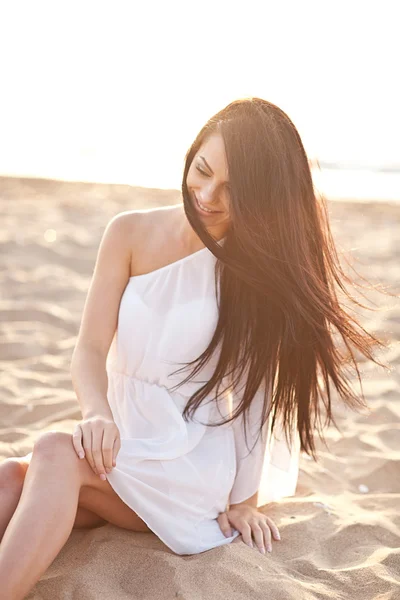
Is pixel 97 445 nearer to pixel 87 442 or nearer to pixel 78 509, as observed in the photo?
pixel 87 442

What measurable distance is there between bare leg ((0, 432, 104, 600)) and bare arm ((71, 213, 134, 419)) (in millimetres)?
297

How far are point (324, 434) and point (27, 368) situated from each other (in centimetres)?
163

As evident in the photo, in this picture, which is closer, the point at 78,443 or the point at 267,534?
the point at 78,443

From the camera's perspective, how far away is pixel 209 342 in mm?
2693

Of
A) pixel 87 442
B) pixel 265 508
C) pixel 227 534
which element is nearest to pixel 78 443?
pixel 87 442

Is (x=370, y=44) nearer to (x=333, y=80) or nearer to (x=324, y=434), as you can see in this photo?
(x=333, y=80)

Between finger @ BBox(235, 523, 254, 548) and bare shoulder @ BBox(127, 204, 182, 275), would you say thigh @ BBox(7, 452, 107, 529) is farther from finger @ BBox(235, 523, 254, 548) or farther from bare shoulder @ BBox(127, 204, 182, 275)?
bare shoulder @ BBox(127, 204, 182, 275)

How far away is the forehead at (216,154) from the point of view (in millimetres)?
2453

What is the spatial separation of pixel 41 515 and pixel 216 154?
118cm

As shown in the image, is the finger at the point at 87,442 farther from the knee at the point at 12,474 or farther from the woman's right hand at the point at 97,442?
the knee at the point at 12,474

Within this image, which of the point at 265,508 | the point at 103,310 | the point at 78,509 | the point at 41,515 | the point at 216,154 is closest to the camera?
the point at 41,515

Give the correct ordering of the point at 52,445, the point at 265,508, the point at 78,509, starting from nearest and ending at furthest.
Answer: the point at 52,445 → the point at 78,509 → the point at 265,508

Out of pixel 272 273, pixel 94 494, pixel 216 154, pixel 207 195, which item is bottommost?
pixel 94 494

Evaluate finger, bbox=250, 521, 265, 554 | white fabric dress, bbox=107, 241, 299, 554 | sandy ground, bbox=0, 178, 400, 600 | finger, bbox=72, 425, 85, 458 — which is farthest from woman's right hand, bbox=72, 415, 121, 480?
finger, bbox=250, 521, 265, 554
